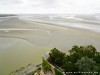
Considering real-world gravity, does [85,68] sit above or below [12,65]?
above

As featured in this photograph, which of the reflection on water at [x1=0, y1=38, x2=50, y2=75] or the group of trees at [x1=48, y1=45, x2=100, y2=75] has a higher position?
the group of trees at [x1=48, y1=45, x2=100, y2=75]

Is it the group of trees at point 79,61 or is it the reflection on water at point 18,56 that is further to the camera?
the reflection on water at point 18,56

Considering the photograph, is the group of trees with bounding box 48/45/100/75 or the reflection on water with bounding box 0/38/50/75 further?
the reflection on water with bounding box 0/38/50/75

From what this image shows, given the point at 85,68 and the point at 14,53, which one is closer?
the point at 85,68

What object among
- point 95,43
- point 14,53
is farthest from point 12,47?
point 95,43

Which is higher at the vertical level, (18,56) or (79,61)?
(79,61)

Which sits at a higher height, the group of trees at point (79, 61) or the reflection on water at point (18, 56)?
the group of trees at point (79, 61)

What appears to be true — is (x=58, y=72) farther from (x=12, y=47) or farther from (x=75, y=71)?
(x=12, y=47)

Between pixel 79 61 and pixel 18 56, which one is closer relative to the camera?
pixel 79 61
